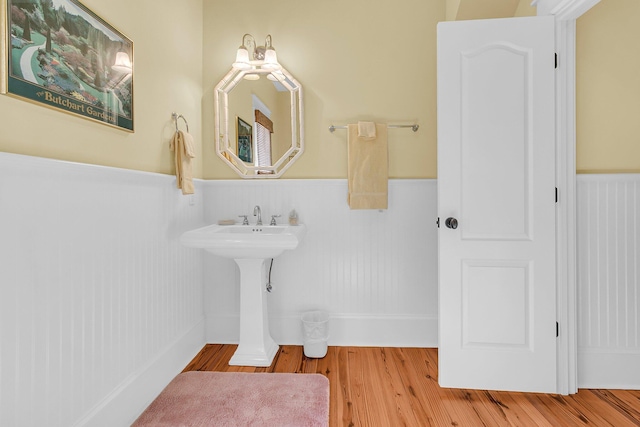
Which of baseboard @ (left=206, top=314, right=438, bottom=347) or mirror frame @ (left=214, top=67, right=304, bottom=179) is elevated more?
mirror frame @ (left=214, top=67, right=304, bottom=179)

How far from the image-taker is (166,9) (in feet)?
6.94

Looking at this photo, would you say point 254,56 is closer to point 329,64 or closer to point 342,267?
point 329,64

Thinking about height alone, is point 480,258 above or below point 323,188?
below

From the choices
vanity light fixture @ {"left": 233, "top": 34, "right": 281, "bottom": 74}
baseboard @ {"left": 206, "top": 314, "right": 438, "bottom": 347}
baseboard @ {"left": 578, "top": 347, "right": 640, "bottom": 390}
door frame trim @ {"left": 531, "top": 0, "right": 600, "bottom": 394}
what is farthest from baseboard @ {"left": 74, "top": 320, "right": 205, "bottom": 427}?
baseboard @ {"left": 578, "top": 347, "right": 640, "bottom": 390}

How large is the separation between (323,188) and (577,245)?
1.57m

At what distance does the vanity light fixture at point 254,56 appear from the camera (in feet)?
8.19

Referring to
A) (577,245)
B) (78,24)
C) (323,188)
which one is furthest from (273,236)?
(577,245)

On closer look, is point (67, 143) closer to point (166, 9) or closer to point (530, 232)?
point (166, 9)

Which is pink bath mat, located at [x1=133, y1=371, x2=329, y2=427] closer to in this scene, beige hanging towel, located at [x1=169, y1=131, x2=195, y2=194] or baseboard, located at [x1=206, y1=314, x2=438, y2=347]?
baseboard, located at [x1=206, y1=314, x2=438, y2=347]

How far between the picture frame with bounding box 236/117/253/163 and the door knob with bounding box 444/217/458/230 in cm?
145

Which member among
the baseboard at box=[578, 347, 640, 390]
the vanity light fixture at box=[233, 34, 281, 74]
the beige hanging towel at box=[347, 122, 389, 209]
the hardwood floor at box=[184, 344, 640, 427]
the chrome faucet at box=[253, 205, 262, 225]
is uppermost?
the vanity light fixture at box=[233, 34, 281, 74]

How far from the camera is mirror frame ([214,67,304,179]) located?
2574 mm

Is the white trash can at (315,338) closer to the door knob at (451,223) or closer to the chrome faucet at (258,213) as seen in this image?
the chrome faucet at (258,213)

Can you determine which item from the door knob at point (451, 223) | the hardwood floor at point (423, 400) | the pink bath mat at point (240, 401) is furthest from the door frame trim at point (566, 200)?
the pink bath mat at point (240, 401)
